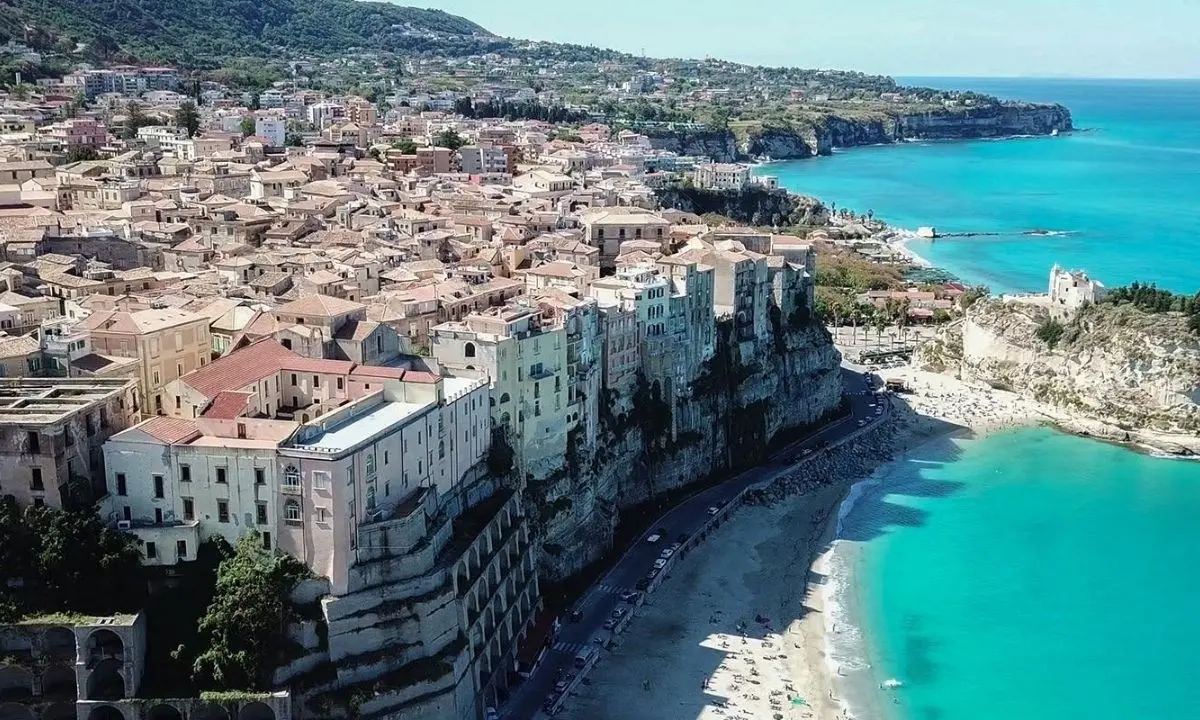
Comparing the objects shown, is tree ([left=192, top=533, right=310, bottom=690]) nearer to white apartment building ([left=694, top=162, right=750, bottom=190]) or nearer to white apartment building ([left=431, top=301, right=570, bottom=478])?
white apartment building ([left=431, top=301, right=570, bottom=478])

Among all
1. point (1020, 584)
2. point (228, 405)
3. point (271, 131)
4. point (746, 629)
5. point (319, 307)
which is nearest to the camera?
point (228, 405)

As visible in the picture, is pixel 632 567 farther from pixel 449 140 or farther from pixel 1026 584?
pixel 449 140

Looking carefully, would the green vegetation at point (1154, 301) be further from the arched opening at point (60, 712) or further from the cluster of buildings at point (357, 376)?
the arched opening at point (60, 712)

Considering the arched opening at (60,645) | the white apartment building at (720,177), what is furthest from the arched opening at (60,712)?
the white apartment building at (720,177)

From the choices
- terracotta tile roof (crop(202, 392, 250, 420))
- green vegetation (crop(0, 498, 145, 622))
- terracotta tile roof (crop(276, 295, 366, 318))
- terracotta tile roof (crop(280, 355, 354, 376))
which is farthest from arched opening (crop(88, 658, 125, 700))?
terracotta tile roof (crop(276, 295, 366, 318))

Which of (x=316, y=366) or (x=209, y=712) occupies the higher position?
(x=316, y=366)

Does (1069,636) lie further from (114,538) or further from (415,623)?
(114,538)

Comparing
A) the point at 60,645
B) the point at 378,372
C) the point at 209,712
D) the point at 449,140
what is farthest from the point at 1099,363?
the point at 449,140
